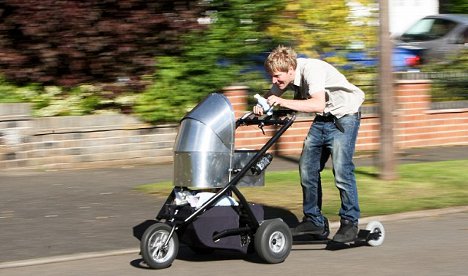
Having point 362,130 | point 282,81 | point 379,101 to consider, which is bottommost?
point 362,130

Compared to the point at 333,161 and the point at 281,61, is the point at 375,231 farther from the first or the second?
the point at 281,61

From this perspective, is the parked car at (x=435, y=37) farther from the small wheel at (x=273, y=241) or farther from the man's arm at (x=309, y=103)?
the small wheel at (x=273, y=241)

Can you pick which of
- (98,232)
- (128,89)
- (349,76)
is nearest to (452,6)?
(349,76)

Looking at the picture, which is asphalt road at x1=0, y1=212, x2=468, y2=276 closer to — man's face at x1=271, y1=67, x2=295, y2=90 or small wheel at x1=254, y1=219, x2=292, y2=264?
small wheel at x1=254, y1=219, x2=292, y2=264

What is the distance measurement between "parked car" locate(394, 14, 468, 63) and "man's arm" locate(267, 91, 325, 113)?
1198 centimetres

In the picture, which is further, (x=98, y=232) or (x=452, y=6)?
(x=452, y=6)

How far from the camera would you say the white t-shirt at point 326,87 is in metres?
8.21

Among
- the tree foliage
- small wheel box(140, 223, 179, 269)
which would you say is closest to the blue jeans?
small wheel box(140, 223, 179, 269)

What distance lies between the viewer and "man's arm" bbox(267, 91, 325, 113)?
7.98 m

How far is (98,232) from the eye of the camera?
365 inches

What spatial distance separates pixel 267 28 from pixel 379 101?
142 inches

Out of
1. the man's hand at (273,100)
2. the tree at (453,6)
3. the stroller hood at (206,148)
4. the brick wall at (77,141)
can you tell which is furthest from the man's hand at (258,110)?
the tree at (453,6)

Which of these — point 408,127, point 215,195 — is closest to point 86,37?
point 408,127

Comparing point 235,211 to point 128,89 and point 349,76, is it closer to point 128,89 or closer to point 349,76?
point 128,89
